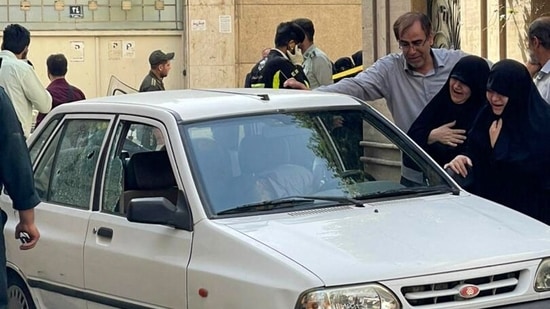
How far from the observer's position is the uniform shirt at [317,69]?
34.5 feet

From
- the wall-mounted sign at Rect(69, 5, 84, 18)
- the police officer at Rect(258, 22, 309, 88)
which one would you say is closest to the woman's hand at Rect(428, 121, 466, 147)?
the police officer at Rect(258, 22, 309, 88)

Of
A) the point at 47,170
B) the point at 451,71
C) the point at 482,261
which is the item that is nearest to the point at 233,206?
the point at 482,261

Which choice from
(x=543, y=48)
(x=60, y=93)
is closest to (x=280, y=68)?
(x=60, y=93)

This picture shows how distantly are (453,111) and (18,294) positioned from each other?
289 centimetres

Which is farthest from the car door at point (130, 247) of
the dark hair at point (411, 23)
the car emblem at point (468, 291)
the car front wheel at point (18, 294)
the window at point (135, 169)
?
the dark hair at point (411, 23)

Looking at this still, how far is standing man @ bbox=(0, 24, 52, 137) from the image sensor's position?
31.5 feet

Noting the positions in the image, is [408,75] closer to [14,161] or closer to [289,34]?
[14,161]

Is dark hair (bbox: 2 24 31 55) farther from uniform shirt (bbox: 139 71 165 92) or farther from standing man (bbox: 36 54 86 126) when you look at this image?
uniform shirt (bbox: 139 71 165 92)

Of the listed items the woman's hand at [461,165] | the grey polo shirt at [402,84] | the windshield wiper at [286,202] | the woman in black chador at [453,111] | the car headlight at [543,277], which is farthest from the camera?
the grey polo shirt at [402,84]

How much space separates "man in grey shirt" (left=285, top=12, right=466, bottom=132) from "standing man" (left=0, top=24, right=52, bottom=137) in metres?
3.67

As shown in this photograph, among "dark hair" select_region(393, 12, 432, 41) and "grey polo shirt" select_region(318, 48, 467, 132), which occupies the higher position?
"dark hair" select_region(393, 12, 432, 41)

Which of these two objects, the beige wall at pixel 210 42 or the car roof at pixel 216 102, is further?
the beige wall at pixel 210 42

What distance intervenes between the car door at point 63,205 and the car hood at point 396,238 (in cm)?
126

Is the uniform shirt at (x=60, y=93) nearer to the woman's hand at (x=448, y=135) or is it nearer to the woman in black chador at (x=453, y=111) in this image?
the woman in black chador at (x=453, y=111)
